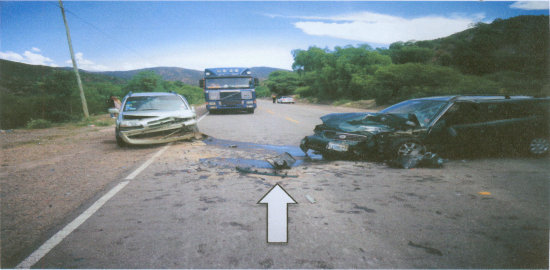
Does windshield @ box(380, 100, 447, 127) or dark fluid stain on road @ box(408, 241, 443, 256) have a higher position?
windshield @ box(380, 100, 447, 127)

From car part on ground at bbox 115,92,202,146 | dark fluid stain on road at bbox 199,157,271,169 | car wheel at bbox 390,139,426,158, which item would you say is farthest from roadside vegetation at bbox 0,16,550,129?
car part on ground at bbox 115,92,202,146

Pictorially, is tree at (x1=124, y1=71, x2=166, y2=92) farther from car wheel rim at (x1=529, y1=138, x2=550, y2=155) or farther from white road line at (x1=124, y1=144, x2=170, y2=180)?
car wheel rim at (x1=529, y1=138, x2=550, y2=155)

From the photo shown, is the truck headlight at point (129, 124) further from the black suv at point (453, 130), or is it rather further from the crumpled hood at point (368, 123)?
the crumpled hood at point (368, 123)

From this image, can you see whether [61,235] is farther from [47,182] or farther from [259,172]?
[259,172]

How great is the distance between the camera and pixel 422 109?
5750 millimetres

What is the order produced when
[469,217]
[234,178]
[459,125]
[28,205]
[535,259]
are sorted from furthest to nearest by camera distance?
[459,125], [234,178], [28,205], [469,217], [535,259]

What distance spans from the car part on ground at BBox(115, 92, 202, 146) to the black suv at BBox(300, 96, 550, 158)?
13.6 ft

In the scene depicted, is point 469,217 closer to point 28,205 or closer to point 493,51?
point 28,205

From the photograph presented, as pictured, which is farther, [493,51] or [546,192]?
[493,51]

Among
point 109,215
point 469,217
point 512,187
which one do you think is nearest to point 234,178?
point 109,215

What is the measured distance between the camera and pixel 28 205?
3.52 metres

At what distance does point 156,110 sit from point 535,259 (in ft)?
26.2

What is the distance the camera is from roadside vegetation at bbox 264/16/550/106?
19.5 meters

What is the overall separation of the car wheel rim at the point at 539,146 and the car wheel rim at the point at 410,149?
259cm
